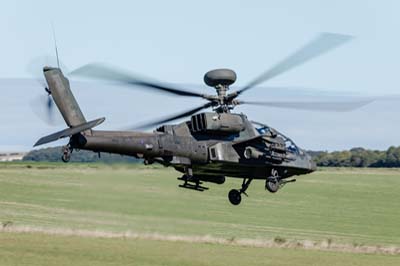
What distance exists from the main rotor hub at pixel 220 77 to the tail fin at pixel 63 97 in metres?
4.04

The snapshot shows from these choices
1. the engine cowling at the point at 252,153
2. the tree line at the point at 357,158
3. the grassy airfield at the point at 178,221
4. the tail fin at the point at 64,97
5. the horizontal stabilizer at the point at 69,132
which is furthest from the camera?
the tree line at the point at 357,158

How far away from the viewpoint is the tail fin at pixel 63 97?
24953 millimetres

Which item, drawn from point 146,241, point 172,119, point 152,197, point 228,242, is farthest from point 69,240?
point 172,119

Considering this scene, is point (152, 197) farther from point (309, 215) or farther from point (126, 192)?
point (309, 215)

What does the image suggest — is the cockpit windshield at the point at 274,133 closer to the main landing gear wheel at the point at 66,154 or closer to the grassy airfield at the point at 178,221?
the main landing gear wheel at the point at 66,154

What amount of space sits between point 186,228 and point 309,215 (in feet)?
50.9

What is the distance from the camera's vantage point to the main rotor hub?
25.4 m

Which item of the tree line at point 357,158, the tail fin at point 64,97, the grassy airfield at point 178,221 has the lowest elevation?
the grassy airfield at point 178,221

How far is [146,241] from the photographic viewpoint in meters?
54.9

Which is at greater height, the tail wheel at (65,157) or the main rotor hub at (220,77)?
the main rotor hub at (220,77)

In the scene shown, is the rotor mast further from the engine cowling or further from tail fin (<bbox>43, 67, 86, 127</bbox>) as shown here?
tail fin (<bbox>43, 67, 86, 127</bbox>)

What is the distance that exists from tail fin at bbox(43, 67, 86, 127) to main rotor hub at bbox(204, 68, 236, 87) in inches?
159

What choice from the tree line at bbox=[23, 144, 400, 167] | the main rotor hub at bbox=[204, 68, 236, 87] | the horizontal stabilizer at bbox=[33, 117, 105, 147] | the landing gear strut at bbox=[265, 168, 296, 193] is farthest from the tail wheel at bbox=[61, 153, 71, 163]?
the tree line at bbox=[23, 144, 400, 167]

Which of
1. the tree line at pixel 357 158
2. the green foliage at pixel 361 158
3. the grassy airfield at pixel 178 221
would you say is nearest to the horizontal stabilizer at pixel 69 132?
the grassy airfield at pixel 178 221
